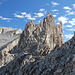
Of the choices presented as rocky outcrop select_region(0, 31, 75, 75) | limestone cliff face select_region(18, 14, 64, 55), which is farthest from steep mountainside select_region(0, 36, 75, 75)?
limestone cliff face select_region(18, 14, 64, 55)

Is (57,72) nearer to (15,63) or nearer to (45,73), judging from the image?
(45,73)

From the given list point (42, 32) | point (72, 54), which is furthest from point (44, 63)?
point (42, 32)

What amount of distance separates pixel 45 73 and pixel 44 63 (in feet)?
7.10

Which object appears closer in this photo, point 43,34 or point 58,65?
point 58,65

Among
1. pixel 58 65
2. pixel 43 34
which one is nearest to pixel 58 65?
pixel 58 65

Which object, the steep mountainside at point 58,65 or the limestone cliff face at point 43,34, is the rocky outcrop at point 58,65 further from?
the limestone cliff face at point 43,34

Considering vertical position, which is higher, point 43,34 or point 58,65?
point 43,34

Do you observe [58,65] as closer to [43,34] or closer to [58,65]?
[58,65]

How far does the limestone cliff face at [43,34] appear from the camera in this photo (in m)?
77.2

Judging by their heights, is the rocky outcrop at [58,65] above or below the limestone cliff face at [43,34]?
below

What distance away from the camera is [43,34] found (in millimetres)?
81500

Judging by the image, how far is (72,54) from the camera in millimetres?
17734

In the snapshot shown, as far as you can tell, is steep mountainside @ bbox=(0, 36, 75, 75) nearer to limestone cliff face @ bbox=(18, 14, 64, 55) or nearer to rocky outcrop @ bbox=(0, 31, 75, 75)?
rocky outcrop @ bbox=(0, 31, 75, 75)

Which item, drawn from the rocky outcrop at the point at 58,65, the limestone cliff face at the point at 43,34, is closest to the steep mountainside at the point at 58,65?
the rocky outcrop at the point at 58,65
